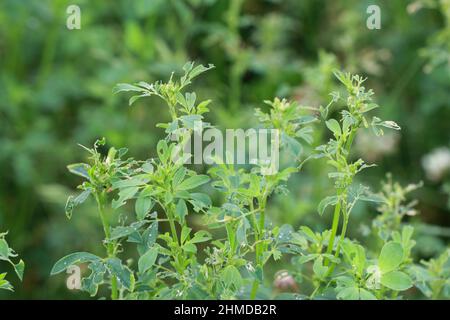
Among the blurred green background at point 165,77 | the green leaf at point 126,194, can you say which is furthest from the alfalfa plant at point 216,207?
the blurred green background at point 165,77

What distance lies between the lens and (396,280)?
1146mm

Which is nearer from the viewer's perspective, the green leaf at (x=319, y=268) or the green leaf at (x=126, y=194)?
the green leaf at (x=126, y=194)

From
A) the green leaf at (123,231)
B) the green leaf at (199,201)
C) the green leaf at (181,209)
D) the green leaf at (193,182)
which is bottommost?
the green leaf at (123,231)

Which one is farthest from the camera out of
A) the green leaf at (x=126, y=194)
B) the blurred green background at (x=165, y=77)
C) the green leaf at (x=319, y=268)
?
the blurred green background at (x=165, y=77)

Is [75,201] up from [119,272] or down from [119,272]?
up

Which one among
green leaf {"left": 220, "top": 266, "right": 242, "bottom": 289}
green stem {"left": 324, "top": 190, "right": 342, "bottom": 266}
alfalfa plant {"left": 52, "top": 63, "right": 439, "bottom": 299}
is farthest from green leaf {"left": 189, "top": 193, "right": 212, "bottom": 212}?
green stem {"left": 324, "top": 190, "right": 342, "bottom": 266}

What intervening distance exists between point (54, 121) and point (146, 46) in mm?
606

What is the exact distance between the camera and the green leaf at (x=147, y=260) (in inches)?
43.9

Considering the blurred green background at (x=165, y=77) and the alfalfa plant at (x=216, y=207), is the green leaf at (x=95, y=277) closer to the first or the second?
the alfalfa plant at (x=216, y=207)

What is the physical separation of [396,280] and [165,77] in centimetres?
163

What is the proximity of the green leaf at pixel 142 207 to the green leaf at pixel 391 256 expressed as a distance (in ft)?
1.23

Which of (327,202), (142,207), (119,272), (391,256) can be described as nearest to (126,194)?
(142,207)

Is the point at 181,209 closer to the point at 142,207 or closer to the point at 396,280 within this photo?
the point at 142,207

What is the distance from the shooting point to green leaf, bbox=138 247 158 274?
3.66 ft
